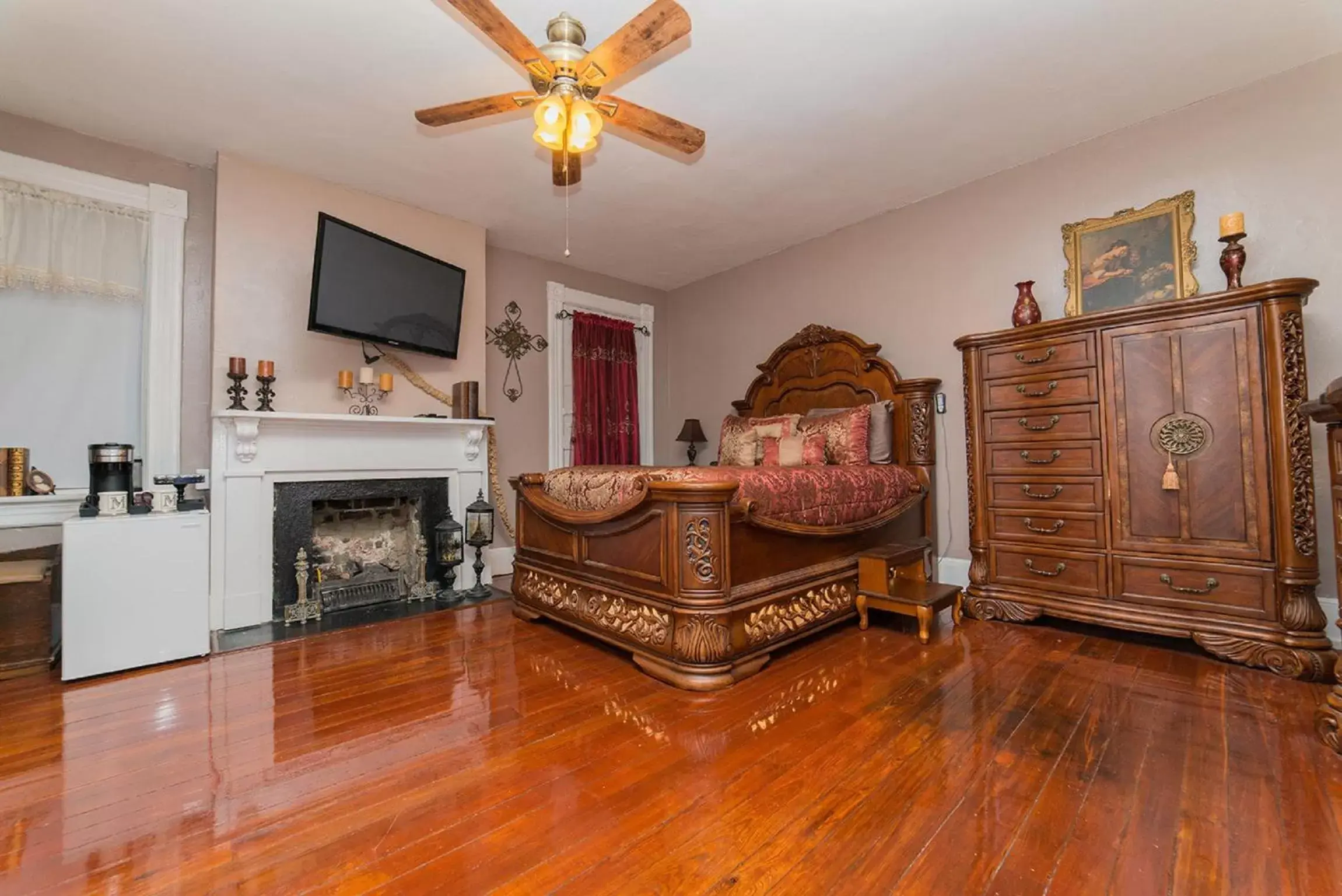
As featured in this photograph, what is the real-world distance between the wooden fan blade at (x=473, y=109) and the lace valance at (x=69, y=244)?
219 cm

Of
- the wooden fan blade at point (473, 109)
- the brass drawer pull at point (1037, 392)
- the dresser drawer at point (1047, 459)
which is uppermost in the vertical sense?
the wooden fan blade at point (473, 109)

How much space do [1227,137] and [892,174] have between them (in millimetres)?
1565

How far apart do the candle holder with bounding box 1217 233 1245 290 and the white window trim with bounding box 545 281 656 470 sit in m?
4.11

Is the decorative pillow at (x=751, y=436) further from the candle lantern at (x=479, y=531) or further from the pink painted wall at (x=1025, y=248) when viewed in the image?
the candle lantern at (x=479, y=531)

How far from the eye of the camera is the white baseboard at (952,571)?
11.7 ft

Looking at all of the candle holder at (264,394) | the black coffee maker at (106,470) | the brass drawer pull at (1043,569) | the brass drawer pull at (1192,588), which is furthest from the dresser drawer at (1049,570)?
the black coffee maker at (106,470)

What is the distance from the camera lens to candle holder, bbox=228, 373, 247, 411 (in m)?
3.06

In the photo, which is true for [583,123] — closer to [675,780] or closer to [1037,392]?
[675,780]

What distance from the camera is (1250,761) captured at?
156 centimetres

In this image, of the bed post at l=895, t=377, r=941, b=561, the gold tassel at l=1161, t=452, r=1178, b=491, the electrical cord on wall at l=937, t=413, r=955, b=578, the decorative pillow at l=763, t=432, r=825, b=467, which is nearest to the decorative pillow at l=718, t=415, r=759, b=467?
the decorative pillow at l=763, t=432, r=825, b=467

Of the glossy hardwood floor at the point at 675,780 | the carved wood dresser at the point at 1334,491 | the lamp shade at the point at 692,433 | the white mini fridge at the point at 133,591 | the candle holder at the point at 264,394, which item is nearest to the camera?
the glossy hardwood floor at the point at 675,780

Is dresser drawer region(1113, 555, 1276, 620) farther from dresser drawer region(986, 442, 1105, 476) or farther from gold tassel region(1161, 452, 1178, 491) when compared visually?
dresser drawer region(986, 442, 1105, 476)

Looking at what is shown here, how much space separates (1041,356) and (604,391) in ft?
11.2

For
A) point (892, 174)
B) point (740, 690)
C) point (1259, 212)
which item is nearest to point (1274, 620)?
point (1259, 212)
